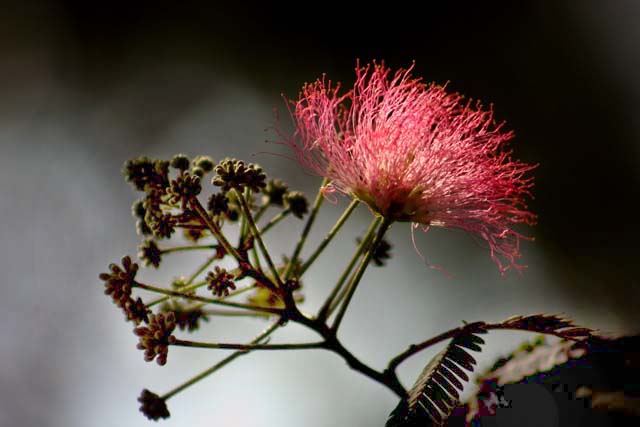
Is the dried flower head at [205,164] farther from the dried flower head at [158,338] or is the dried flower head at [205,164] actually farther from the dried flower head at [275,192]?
the dried flower head at [158,338]

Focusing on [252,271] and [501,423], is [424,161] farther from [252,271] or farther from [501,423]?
[501,423]

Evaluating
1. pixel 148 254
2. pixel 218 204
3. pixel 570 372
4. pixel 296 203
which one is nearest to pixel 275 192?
pixel 296 203

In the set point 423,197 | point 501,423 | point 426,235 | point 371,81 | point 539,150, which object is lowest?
point 501,423

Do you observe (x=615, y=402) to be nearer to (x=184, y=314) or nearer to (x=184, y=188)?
(x=184, y=188)

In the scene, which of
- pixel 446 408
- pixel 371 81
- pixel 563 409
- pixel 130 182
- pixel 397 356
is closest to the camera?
pixel 563 409

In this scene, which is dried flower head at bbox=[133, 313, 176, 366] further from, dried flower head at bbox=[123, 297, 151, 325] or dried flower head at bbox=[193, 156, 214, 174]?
dried flower head at bbox=[193, 156, 214, 174]

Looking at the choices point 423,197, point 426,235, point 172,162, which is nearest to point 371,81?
point 423,197

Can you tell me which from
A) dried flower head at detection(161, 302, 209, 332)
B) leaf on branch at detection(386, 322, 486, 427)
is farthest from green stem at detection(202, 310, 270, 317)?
leaf on branch at detection(386, 322, 486, 427)
